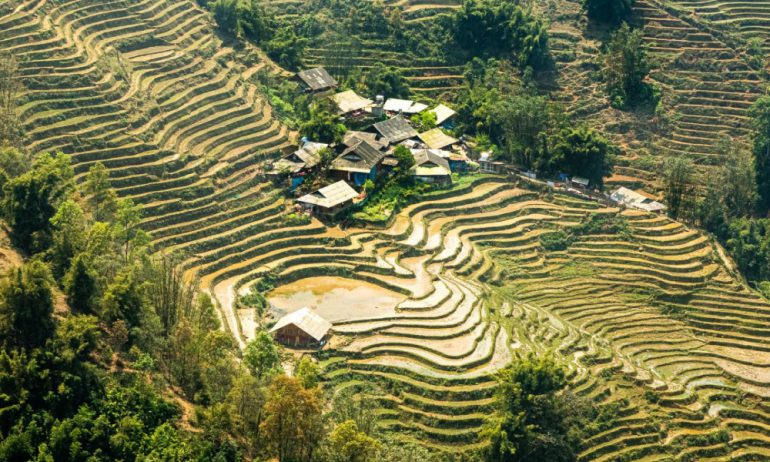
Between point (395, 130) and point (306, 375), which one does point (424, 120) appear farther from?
point (306, 375)

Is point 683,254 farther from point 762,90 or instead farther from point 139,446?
point 139,446

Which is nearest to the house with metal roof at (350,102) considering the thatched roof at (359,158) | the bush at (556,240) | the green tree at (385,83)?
the green tree at (385,83)

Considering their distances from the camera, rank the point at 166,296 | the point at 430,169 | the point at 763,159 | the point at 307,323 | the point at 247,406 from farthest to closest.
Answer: the point at 763,159 < the point at 430,169 < the point at 307,323 < the point at 166,296 < the point at 247,406

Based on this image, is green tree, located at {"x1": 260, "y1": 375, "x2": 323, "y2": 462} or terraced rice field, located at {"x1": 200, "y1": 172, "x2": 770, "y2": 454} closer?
green tree, located at {"x1": 260, "y1": 375, "x2": 323, "y2": 462}

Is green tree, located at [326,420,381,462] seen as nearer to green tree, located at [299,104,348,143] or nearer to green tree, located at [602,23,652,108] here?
green tree, located at [299,104,348,143]

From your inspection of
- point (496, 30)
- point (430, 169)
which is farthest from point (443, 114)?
point (496, 30)

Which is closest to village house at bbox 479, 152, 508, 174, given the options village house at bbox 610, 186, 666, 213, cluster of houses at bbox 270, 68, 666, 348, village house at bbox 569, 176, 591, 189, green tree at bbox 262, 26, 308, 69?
cluster of houses at bbox 270, 68, 666, 348

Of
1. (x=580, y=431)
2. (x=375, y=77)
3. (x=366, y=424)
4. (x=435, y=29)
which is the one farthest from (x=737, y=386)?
(x=435, y=29)

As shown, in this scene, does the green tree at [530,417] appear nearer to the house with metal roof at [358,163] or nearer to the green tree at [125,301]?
the green tree at [125,301]
